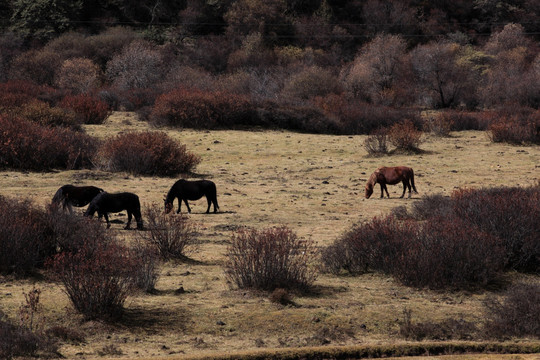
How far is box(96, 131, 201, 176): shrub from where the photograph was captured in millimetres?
21500

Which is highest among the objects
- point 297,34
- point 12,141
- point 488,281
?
point 297,34

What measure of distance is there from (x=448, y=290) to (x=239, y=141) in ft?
64.5

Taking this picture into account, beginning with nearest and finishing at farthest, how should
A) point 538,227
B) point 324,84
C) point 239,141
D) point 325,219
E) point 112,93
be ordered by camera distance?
point 538,227
point 325,219
point 239,141
point 112,93
point 324,84

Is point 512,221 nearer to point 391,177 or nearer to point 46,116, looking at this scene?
point 391,177

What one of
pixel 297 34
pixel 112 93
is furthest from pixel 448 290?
pixel 297 34

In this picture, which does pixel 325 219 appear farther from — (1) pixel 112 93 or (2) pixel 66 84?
(2) pixel 66 84

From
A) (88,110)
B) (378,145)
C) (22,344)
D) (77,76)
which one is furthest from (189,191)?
(77,76)

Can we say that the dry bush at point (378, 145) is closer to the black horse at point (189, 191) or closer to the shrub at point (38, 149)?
the shrub at point (38, 149)

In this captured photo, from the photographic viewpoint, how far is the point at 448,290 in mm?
10297

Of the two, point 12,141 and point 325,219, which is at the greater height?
point 12,141

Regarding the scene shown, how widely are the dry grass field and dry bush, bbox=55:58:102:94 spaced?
16218 millimetres

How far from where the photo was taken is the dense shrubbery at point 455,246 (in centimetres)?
1043

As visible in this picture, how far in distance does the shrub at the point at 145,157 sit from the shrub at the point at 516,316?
13.9m

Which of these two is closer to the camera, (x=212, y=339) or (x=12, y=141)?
(x=212, y=339)
